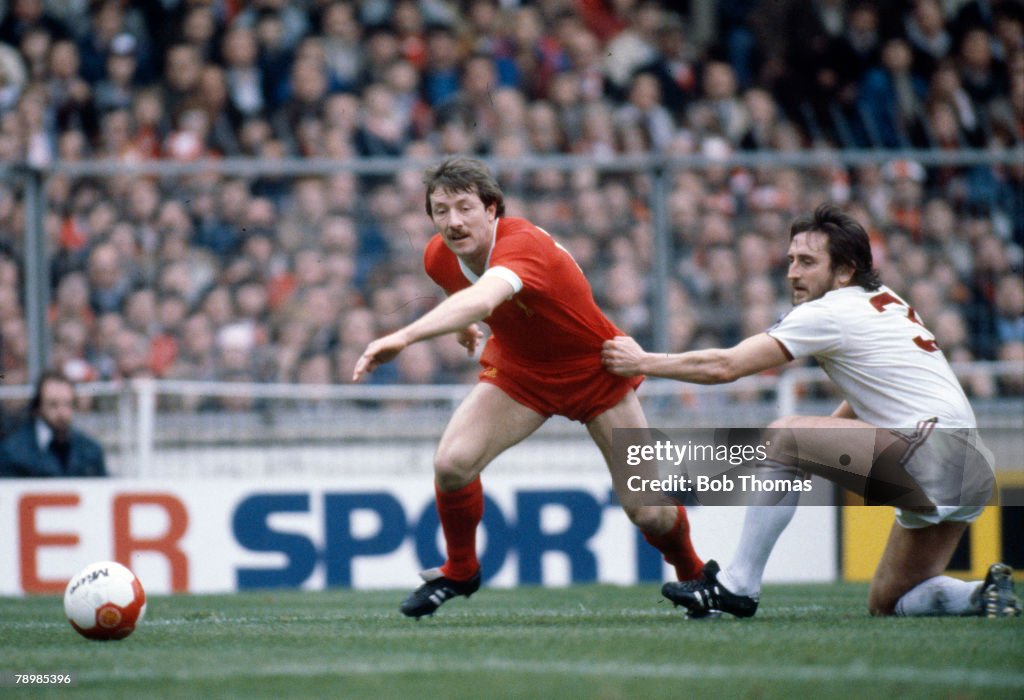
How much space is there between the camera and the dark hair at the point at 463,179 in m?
5.82

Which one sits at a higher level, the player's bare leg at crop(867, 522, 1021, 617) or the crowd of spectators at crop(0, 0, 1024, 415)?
the crowd of spectators at crop(0, 0, 1024, 415)

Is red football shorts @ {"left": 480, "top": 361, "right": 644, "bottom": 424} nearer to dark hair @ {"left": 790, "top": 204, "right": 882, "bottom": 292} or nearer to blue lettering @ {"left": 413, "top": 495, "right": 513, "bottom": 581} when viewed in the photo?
dark hair @ {"left": 790, "top": 204, "right": 882, "bottom": 292}

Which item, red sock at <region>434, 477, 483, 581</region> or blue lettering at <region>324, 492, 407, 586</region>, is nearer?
red sock at <region>434, 477, 483, 581</region>

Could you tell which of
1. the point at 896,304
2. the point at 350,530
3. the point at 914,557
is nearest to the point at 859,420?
the point at 896,304

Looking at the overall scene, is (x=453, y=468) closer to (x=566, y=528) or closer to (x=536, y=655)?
(x=536, y=655)

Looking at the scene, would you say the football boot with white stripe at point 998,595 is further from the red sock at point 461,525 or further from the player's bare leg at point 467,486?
the red sock at point 461,525

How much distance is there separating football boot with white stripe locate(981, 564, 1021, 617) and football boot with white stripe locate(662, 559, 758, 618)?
902 mm

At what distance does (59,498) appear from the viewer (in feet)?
31.1

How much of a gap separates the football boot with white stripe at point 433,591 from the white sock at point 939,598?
178cm

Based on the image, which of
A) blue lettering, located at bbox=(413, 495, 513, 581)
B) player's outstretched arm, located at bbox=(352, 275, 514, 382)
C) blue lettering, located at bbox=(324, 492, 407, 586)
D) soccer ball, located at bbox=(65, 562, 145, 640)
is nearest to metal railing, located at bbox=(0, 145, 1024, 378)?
blue lettering, located at bbox=(413, 495, 513, 581)

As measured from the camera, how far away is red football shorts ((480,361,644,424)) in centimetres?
602

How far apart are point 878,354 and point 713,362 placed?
2.15 ft

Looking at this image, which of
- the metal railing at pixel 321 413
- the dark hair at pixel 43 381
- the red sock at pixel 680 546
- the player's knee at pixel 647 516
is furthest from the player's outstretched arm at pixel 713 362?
the dark hair at pixel 43 381

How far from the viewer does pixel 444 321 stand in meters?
5.14
